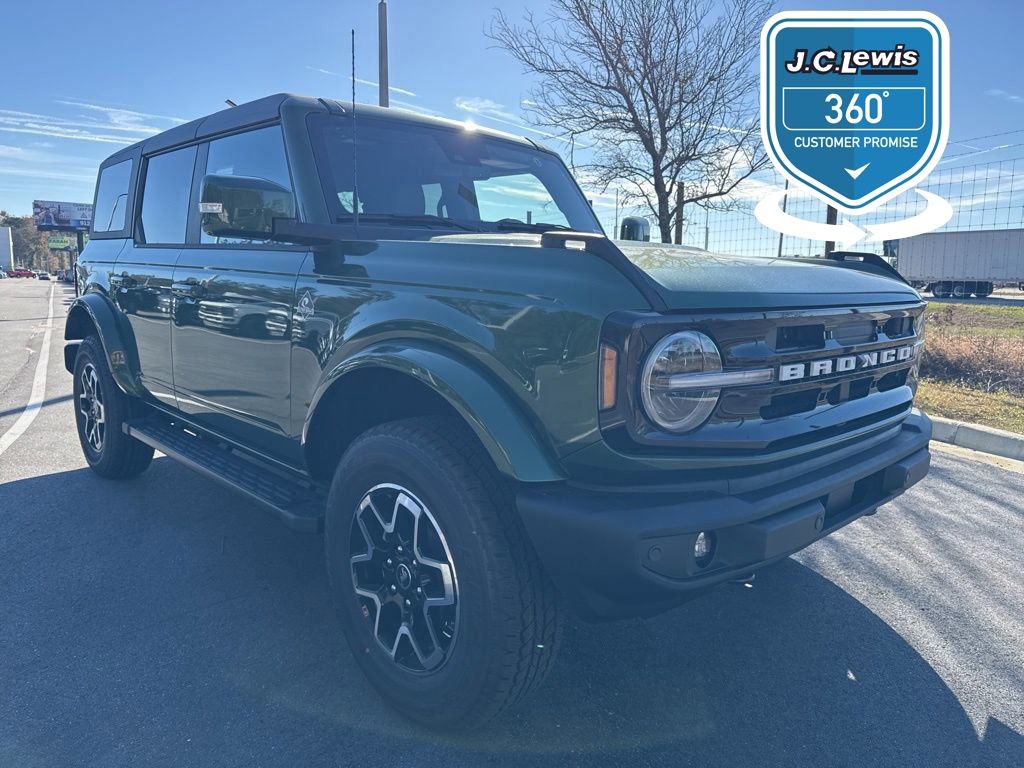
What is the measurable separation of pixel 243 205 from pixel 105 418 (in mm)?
2543

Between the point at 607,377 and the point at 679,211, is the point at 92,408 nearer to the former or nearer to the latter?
the point at 607,377

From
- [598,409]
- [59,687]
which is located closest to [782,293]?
[598,409]

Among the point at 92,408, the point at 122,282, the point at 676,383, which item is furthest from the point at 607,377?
the point at 92,408

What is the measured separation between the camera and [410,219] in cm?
306

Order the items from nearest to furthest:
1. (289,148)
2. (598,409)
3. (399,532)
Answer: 1. (598,409)
2. (399,532)
3. (289,148)

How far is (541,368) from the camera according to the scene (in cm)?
204

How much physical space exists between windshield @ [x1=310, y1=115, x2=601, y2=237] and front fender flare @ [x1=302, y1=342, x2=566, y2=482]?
2.65 ft

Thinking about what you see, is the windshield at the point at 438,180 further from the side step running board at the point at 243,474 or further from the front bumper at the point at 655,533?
the front bumper at the point at 655,533

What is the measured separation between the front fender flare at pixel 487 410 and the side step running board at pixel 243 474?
825 mm

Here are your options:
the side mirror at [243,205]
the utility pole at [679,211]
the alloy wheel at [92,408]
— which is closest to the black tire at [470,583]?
the side mirror at [243,205]

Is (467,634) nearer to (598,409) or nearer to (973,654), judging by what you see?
(598,409)

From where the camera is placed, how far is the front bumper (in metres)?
1.89

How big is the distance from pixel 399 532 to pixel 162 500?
2783 mm

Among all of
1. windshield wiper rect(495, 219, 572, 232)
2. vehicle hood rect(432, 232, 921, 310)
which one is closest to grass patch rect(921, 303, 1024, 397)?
vehicle hood rect(432, 232, 921, 310)
